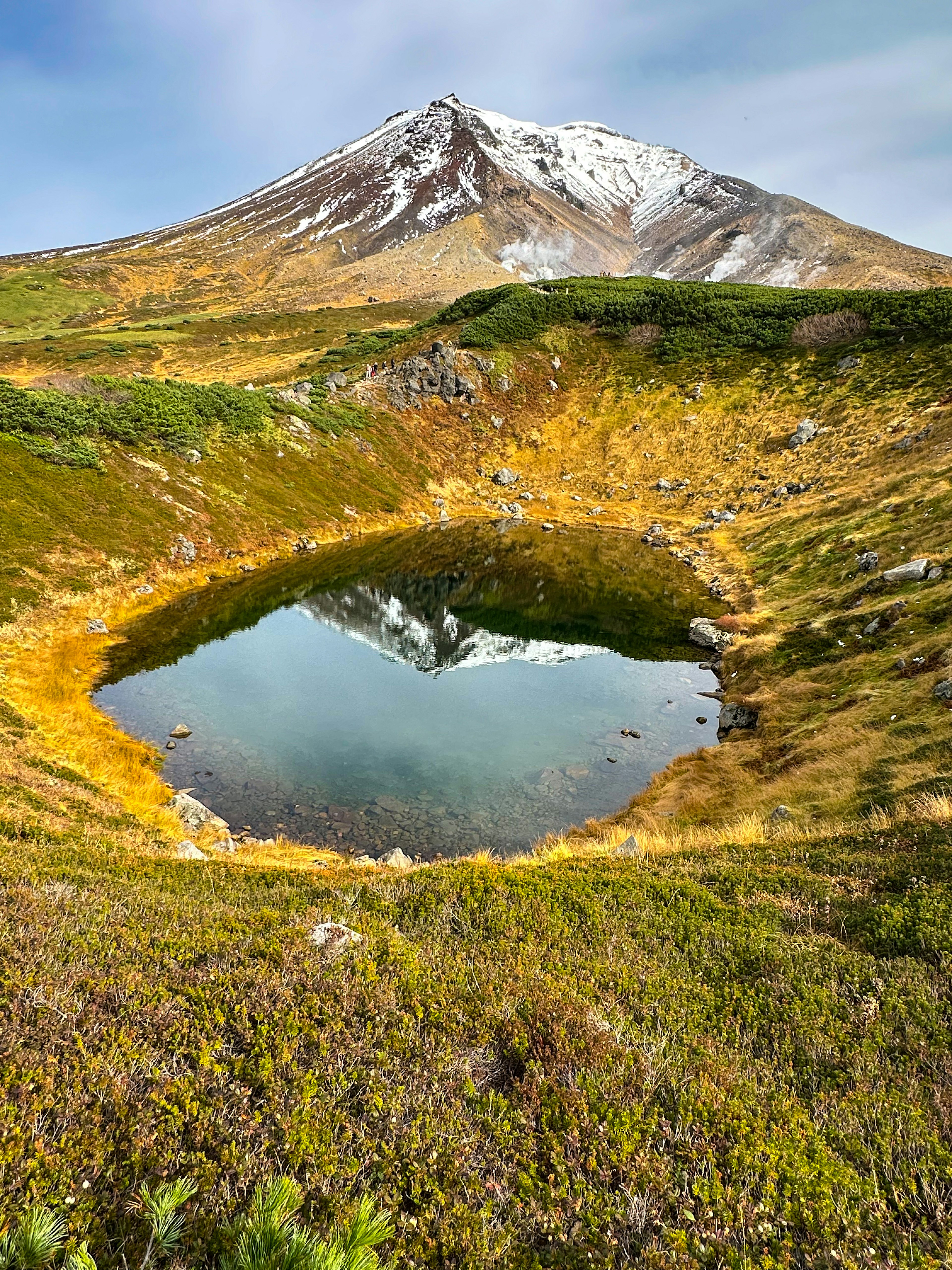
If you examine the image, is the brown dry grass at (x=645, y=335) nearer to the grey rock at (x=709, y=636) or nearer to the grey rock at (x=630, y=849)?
the grey rock at (x=709, y=636)

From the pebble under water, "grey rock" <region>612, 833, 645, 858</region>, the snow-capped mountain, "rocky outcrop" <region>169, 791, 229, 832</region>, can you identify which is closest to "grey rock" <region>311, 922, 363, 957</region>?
"grey rock" <region>612, 833, 645, 858</region>

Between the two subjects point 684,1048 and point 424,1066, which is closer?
point 424,1066

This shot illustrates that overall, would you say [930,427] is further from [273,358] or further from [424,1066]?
[273,358]

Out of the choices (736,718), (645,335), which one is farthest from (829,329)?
(736,718)

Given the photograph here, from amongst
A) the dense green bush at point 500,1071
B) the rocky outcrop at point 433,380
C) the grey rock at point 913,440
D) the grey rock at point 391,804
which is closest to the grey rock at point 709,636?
the grey rock at point 391,804

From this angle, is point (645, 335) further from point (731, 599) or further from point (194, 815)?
point (194, 815)

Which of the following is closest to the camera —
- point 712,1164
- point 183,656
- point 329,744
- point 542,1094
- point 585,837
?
point 712,1164

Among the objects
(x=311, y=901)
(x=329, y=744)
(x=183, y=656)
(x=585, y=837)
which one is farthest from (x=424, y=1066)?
(x=183, y=656)
